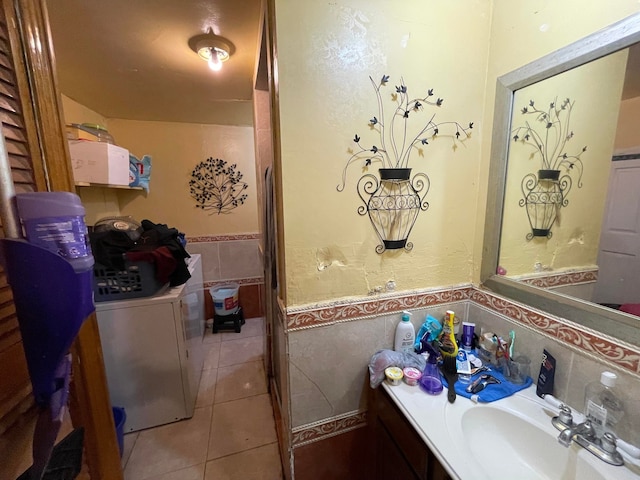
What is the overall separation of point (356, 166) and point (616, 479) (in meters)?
1.05

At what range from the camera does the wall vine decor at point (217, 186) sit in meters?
2.70

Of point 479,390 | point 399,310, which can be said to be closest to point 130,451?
point 399,310

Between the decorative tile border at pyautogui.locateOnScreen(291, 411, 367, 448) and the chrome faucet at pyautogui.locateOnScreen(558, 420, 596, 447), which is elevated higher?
the chrome faucet at pyautogui.locateOnScreen(558, 420, 596, 447)

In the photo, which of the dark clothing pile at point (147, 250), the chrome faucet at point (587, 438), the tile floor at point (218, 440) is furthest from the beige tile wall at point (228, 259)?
the chrome faucet at point (587, 438)

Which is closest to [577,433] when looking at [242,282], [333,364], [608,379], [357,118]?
[608,379]

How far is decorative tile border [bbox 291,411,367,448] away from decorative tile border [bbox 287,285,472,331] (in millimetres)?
428

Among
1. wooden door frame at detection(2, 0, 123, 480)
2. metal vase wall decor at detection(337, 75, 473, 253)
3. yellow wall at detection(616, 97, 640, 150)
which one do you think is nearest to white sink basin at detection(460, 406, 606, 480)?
metal vase wall decor at detection(337, 75, 473, 253)

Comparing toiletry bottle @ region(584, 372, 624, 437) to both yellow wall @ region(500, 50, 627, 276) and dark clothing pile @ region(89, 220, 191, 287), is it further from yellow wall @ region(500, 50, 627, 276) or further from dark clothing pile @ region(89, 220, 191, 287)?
dark clothing pile @ region(89, 220, 191, 287)

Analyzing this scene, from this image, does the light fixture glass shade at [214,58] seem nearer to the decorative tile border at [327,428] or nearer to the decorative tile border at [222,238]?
the decorative tile border at [222,238]

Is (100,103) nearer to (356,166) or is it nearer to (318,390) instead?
(356,166)

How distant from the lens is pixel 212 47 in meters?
1.35

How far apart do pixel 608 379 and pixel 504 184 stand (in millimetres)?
674

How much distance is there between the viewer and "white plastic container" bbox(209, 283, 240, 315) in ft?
8.71

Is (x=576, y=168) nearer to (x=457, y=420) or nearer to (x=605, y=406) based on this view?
(x=605, y=406)
